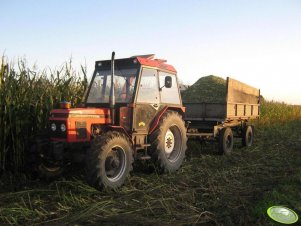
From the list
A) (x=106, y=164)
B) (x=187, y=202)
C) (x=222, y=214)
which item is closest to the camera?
(x=222, y=214)

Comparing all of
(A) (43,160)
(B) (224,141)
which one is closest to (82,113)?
(A) (43,160)

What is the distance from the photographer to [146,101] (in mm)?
6250

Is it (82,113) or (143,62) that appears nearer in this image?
(82,113)

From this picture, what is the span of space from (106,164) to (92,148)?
0.46 metres

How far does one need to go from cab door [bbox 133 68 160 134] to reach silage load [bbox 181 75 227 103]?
10.4 feet

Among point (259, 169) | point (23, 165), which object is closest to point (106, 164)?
point (23, 165)

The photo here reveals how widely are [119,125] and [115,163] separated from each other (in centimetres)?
76

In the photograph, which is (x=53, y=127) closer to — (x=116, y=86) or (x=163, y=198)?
(x=116, y=86)

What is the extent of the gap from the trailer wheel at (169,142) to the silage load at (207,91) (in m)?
2.61

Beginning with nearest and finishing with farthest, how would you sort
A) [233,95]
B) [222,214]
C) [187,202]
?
[222,214], [187,202], [233,95]

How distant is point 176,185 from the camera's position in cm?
564

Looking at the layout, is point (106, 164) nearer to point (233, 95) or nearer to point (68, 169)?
point (68, 169)

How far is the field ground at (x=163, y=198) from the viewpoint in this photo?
13.5ft

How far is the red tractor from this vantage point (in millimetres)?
5227
